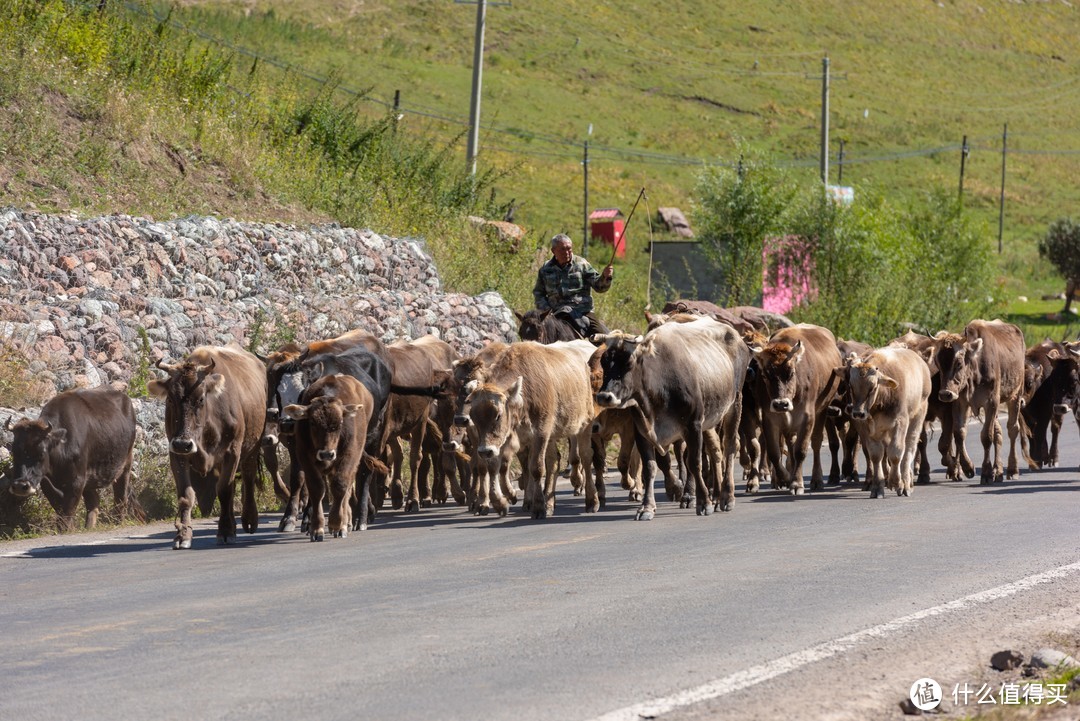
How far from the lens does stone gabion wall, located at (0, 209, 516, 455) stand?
1969 centimetres

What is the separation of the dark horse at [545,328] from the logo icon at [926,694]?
12516 mm

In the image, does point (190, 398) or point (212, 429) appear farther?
point (212, 429)

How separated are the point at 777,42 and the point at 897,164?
2345cm

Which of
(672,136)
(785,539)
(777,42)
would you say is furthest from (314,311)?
(777,42)

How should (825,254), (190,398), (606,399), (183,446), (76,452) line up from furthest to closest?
(825,254)
(76,452)
(606,399)
(190,398)
(183,446)

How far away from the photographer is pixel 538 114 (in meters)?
93.9

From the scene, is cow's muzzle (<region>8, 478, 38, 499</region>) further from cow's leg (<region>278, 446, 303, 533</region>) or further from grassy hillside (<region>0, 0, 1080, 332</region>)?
grassy hillside (<region>0, 0, 1080, 332</region>)

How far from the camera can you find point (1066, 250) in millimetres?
83250

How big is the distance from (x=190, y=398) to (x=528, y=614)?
17.9 ft

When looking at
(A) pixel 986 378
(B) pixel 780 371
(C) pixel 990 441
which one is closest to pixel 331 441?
(B) pixel 780 371

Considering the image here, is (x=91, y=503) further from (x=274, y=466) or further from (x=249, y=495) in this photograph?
(x=249, y=495)

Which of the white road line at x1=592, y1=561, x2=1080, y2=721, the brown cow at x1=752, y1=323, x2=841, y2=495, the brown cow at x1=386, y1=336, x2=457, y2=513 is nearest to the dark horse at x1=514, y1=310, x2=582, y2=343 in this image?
the brown cow at x1=386, y1=336, x2=457, y2=513

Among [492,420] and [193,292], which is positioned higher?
[193,292]

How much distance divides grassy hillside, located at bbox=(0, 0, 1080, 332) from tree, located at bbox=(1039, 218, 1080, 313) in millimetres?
2752
